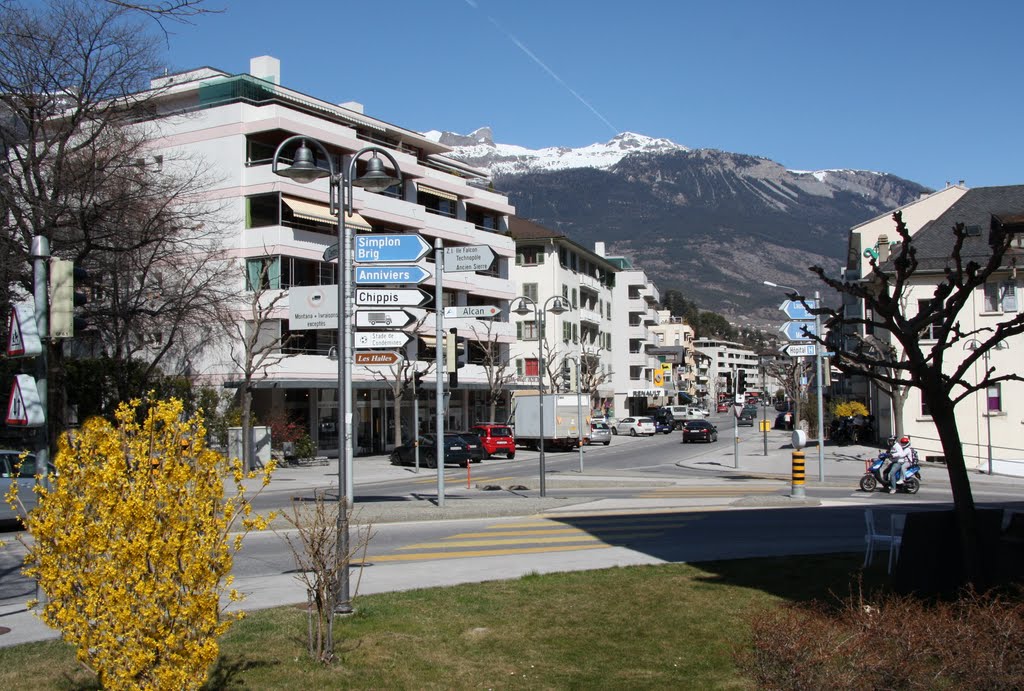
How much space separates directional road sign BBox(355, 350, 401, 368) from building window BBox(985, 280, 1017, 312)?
36887 millimetres

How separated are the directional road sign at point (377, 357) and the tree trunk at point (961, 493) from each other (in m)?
7.07

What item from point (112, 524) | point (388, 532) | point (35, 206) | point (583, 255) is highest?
point (583, 255)

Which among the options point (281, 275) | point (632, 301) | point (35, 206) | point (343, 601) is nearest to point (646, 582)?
point (343, 601)

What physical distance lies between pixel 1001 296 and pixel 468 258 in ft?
111

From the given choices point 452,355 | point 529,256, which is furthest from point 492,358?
point 452,355

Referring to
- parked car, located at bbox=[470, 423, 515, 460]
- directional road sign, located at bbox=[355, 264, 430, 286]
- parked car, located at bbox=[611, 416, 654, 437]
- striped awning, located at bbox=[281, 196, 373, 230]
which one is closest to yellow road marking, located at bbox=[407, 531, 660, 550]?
directional road sign, located at bbox=[355, 264, 430, 286]

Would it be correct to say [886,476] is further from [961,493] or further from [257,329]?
[257,329]

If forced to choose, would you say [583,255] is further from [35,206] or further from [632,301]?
[35,206]

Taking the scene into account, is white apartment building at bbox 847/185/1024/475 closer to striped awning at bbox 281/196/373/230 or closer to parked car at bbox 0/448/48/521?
striped awning at bbox 281/196/373/230

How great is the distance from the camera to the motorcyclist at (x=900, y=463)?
25828 millimetres

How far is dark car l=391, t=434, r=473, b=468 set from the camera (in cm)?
3978

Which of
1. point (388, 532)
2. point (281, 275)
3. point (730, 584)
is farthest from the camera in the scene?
point (281, 275)

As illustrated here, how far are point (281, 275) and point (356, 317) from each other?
30972 millimetres

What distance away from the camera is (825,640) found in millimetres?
6883
